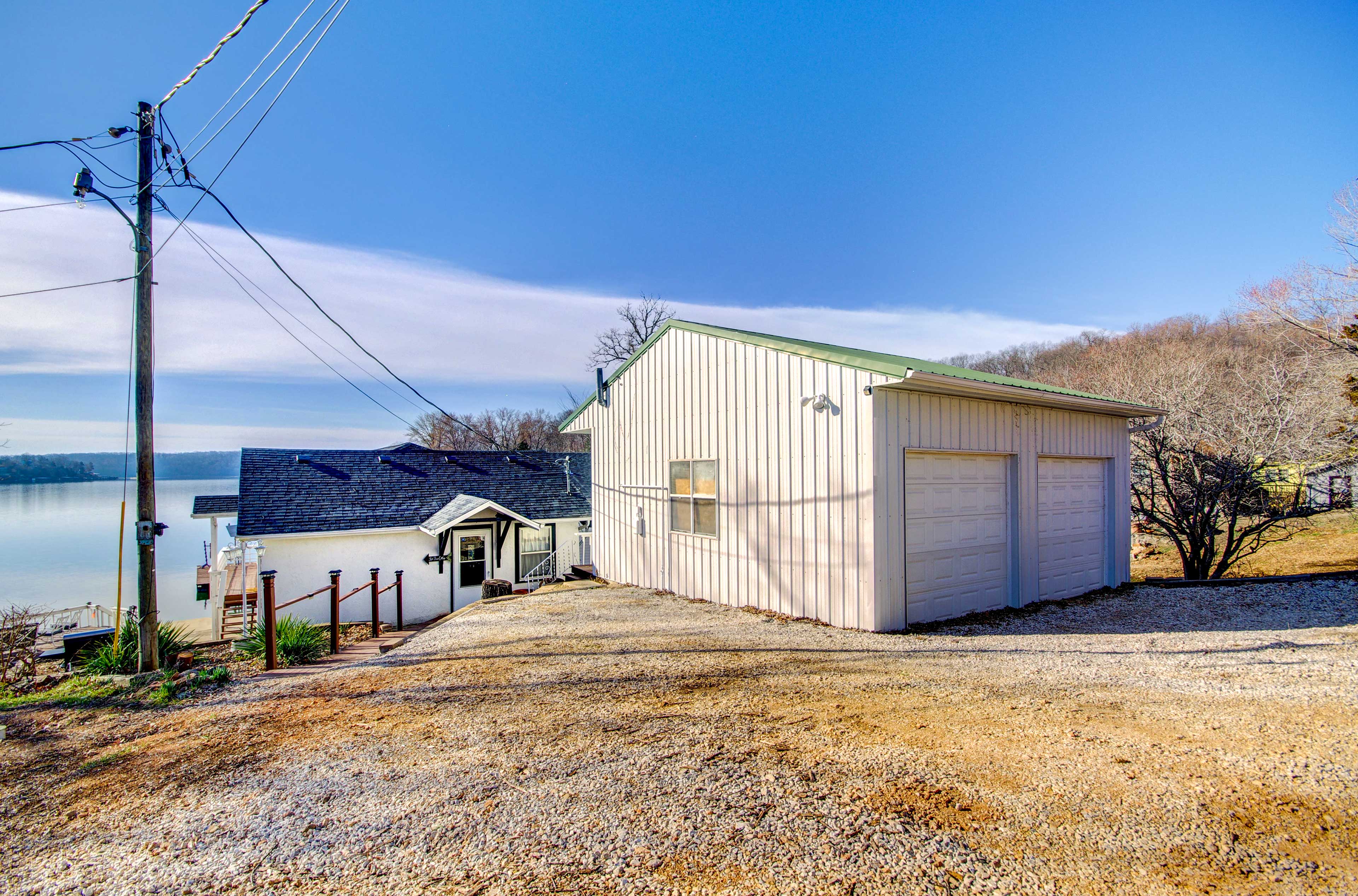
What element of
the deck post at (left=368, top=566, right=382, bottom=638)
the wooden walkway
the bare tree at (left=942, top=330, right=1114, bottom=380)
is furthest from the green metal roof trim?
the bare tree at (left=942, top=330, right=1114, bottom=380)

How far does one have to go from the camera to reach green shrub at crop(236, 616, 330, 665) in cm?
737

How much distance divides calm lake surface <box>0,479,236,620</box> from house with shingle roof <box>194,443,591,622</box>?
159cm

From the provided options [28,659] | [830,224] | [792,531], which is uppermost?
[830,224]

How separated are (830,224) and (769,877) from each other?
15272mm

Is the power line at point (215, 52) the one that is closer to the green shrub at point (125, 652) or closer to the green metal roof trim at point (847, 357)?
the green metal roof trim at point (847, 357)

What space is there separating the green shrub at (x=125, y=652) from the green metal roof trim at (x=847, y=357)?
7.10 meters

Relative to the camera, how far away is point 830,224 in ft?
49.5

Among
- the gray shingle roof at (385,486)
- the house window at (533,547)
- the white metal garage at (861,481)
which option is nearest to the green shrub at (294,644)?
the white metal garage at (861,481)

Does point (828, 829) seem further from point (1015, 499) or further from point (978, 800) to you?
point (1015, 499)

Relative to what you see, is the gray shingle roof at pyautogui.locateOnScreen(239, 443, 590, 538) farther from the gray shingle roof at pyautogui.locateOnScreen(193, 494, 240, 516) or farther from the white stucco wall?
the gray shingle roof at pyautogui.locateOnScreen(193, 494, 240, 516)

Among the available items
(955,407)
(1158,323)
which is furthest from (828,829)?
(1158,323)

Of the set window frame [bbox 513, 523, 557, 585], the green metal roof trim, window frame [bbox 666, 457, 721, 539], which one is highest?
the green metal roof trim

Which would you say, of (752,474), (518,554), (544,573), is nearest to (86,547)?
(518,554)

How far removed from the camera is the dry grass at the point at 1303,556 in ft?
41.8
